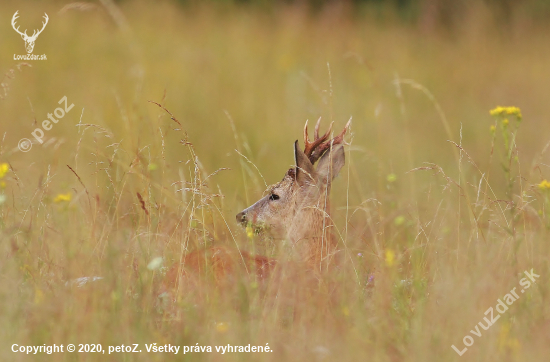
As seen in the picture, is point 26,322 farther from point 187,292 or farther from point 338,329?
point 338,329

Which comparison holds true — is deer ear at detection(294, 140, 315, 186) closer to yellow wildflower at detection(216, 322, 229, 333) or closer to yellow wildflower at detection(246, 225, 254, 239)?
yellow wildflower at detection(246, 225, 254, 239)

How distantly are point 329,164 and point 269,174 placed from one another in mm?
2731

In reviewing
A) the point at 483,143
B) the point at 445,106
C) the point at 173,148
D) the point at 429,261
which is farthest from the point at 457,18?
the point at 429,261

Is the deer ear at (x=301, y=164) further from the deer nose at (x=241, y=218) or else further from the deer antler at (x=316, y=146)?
the deer nose at (x=241, y=218)

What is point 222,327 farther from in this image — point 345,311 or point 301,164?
point 301,164

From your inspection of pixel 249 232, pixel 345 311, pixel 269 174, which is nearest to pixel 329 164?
pixel 249 232

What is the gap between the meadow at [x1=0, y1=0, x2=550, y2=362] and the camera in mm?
2729

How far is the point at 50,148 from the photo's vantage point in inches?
285

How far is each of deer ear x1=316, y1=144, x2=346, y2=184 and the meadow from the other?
27 centimetres

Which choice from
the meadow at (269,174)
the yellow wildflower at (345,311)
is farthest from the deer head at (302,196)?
the yellow wildflower at (345,311)

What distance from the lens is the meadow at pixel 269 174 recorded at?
107 inches

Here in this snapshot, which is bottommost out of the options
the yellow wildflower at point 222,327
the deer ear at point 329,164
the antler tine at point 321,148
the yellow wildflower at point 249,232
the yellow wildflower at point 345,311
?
the yellow wildflower at point 345,311

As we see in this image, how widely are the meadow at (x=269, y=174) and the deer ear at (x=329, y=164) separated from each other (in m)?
0.27

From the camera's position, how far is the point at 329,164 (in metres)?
4.72
